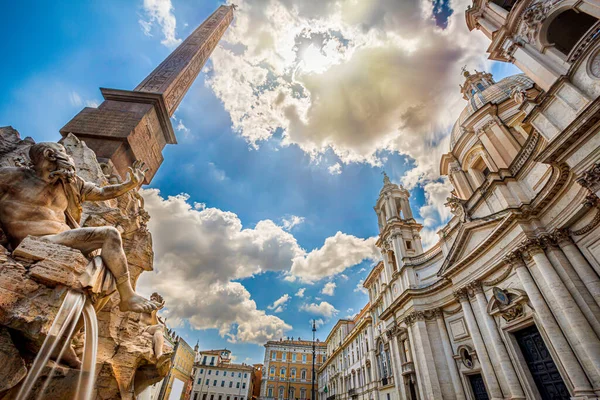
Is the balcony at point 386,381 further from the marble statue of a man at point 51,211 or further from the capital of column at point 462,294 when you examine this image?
the marble statue of a man at point 51,211

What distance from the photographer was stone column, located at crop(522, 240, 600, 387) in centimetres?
838

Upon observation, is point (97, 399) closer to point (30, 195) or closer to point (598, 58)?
point (30, 195)

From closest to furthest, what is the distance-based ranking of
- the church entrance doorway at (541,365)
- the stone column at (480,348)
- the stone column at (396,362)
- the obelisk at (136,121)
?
the obelisk at (136,121) → the church entrance doorway at (541,365) → the stone column at (480,348) → the stone column at (396,362)

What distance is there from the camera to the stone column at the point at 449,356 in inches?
580

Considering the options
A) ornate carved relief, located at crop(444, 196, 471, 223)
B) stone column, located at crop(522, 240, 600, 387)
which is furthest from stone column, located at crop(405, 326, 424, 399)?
stone column, located at crop(522, 240, 600, 387)

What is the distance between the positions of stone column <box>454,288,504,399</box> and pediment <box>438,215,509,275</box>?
83.1 inches

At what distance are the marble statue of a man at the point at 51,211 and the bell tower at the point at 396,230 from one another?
860 inches

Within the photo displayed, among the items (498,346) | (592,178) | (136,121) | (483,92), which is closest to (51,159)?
(136,121)

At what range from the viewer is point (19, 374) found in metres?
2.22

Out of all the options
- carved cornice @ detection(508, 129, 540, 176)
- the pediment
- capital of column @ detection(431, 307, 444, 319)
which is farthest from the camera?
capital of column @ detection(431, 307, 444, 319)

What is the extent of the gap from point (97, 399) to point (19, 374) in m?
1.86

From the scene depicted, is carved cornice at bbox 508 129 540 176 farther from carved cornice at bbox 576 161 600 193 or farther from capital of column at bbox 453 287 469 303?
capital of column at bbox 453 287 469 303

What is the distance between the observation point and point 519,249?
37.1 feet

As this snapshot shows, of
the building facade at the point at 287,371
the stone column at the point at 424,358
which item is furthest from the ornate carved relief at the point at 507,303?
the building facade at the point at 287,371
